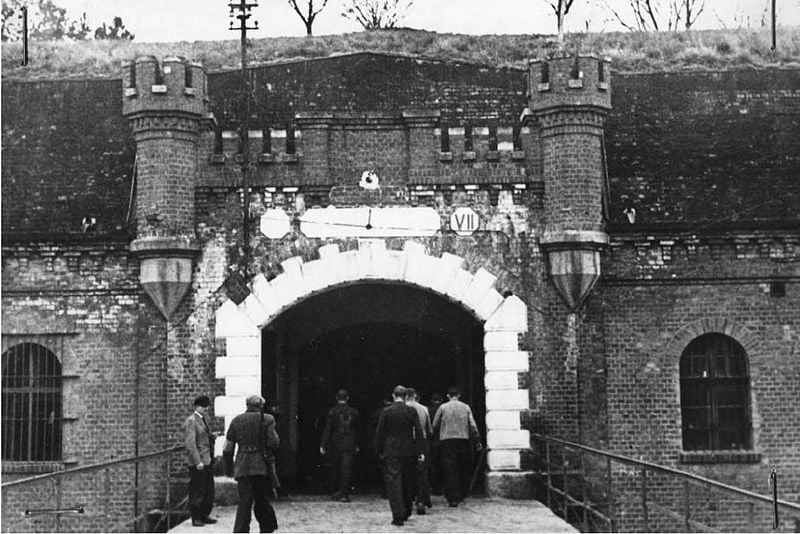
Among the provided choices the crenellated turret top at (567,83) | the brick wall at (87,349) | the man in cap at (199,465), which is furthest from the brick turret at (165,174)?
the crenellated turret top at (567,83)

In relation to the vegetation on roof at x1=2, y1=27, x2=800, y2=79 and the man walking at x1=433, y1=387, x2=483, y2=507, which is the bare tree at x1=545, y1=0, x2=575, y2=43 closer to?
the vegetation on roof at x1=2, y1=27, x2=800, y2=79

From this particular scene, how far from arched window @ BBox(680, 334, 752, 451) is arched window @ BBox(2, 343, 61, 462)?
9.50 metres

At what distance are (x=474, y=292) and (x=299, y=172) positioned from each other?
10.1 feet

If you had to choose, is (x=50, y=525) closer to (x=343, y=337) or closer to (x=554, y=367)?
(x=343, y=337)

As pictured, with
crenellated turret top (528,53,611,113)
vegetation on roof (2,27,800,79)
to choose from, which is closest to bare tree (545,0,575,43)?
vegetation on roof (2,27,800,79)

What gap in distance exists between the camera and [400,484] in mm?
13859

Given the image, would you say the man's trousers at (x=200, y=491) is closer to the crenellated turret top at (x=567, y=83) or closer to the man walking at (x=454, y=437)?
the man walking at (x=454, y=437)

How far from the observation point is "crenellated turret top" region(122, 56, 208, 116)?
1647 centimetres

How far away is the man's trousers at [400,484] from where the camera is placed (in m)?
13.6

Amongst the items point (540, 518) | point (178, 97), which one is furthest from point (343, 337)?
point (540, 518)

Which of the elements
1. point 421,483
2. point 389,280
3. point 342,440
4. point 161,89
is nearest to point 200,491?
point 342,440

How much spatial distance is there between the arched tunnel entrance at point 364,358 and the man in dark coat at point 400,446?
4.11m

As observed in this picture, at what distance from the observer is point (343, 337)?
67.1ft

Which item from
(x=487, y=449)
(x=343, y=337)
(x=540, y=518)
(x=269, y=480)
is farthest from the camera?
(x=343, y=337)
